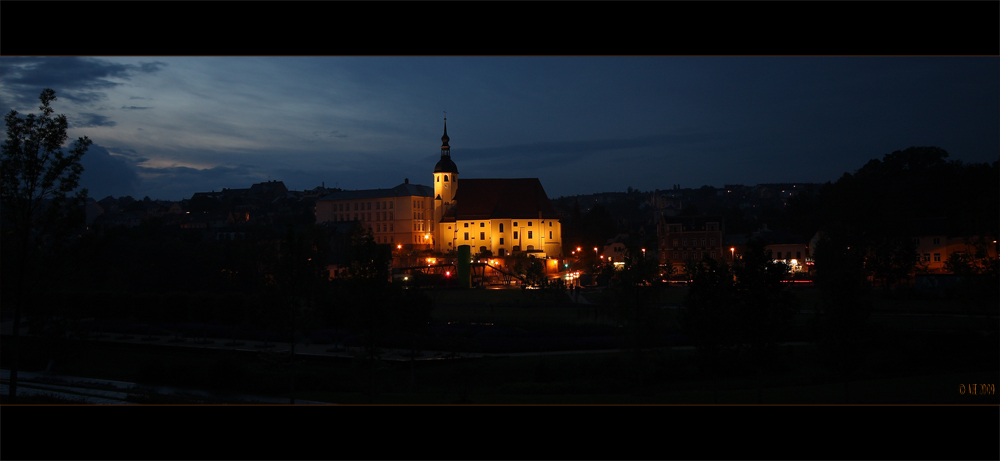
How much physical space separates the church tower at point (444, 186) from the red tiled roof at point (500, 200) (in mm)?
2272

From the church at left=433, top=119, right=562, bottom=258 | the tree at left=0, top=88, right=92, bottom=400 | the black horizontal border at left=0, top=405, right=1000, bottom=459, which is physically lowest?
the black horizontal border at left=0, top=405, right=1000, bottom=459

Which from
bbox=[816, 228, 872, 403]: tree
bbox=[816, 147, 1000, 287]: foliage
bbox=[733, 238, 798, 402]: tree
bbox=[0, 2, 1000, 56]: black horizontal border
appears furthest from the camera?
bbox=[816, 147, 1000, 287]: foliage

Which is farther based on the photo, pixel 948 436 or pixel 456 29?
pixel 456 29

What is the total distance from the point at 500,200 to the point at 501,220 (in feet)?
10.6

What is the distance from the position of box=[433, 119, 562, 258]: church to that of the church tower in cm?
87

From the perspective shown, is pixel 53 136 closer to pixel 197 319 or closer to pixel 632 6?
pixel 632 6

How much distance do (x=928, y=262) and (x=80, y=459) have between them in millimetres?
58507

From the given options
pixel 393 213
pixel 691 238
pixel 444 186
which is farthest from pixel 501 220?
pixel 691 238

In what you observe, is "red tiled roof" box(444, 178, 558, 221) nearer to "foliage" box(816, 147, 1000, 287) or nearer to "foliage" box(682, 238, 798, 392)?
"foliage" box(816, 147, 1000, 287)

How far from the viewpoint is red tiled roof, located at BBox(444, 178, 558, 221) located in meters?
82.4

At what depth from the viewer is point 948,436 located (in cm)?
859

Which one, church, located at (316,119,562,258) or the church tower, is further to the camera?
the church tower

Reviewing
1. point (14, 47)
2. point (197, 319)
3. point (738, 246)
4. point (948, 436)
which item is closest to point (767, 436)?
point (948, 436)

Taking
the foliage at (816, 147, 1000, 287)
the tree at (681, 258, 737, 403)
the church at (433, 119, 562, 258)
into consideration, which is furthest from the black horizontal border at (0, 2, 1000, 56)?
the church at (433, 119, 562, 258)
